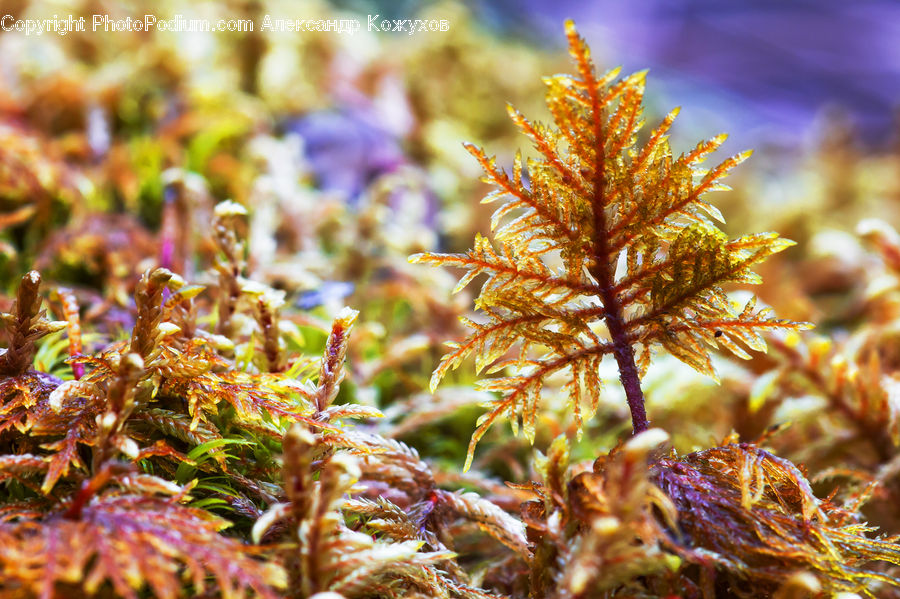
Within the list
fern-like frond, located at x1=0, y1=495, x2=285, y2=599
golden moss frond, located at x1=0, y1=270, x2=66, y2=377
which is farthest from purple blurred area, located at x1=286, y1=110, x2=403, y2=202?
fern-like frond, located at x1=0, y1=495, x2=285, y2=599

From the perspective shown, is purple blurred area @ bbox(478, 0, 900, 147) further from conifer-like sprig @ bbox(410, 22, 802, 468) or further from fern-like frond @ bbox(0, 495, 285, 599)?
fern-like frond @ bbox(0, 495, 285, 599)

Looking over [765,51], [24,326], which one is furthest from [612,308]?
[765,51]

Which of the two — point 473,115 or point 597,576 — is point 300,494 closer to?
point 597,576

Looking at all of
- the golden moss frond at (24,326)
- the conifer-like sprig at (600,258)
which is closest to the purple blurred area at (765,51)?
the conifer-like sprig at (600,258)

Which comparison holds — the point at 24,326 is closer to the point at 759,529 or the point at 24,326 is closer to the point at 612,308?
the point at 612,308

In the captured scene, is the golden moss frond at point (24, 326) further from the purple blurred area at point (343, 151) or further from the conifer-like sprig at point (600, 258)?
the purple blurred area at point (343, 151)

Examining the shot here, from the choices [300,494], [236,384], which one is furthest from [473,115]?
[300,494]
